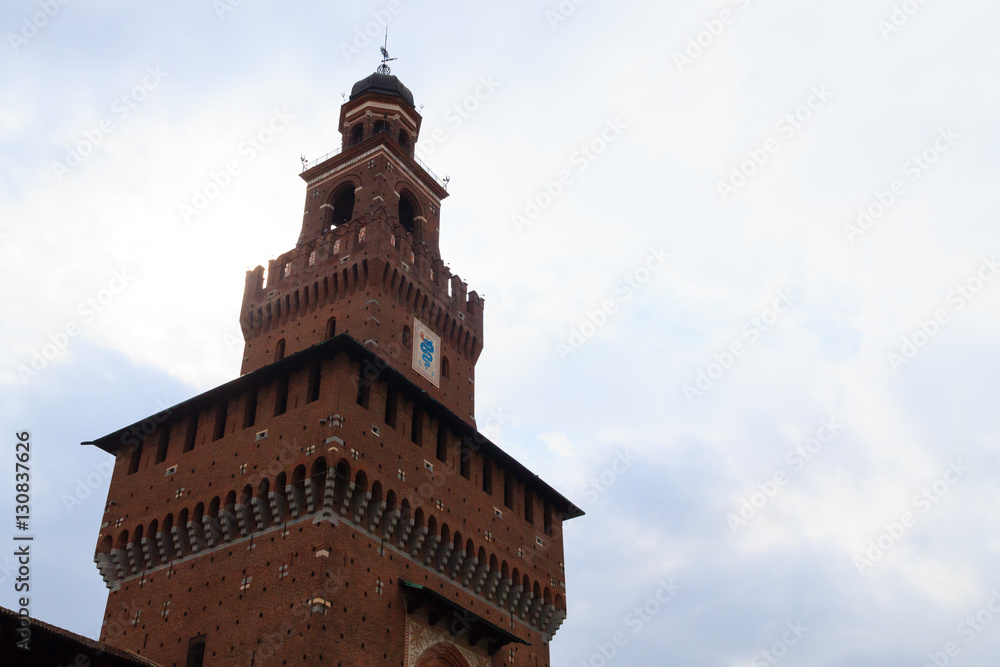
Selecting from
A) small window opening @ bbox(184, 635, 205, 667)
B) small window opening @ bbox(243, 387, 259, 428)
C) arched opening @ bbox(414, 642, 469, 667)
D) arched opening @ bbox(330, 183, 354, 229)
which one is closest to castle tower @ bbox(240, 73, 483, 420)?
arched opening @ bbox(330, 183, 354, 229)

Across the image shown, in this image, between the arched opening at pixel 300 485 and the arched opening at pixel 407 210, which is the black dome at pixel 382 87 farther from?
the arched opening at pixel 300 485

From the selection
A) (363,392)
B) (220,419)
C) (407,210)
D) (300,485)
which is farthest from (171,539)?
(407,210)

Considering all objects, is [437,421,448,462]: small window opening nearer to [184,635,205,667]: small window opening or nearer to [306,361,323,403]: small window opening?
[306,361,323,403]: small window opening

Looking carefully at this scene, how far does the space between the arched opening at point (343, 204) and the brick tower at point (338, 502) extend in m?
4.35

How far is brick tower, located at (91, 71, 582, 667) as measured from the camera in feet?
100

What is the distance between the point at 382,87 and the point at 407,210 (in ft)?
26.9

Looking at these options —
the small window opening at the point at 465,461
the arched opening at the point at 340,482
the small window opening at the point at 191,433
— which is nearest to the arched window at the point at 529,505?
the small window opening at the point at 465,461

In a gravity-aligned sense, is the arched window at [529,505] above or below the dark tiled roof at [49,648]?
above

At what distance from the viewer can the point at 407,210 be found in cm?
4897

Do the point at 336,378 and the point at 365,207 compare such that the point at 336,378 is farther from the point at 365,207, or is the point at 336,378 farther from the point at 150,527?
the point at 365,207

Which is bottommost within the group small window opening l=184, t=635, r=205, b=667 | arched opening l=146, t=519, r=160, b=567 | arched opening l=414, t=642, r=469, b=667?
small window opening l=184, t=635, r=205, b=667

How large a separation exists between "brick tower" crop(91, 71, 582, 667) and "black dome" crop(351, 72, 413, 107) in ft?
39.2

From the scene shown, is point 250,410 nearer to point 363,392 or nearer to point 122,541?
point 363,392

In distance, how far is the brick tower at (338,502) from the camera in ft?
100
